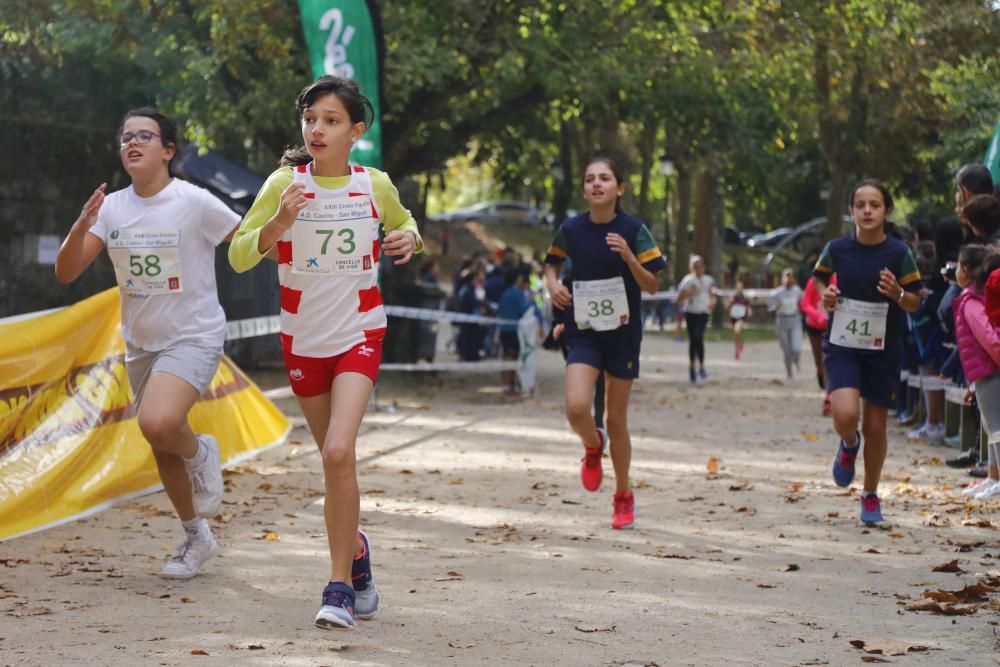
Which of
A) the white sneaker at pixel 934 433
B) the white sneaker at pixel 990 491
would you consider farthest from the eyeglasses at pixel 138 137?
the white sneaker at pixel 934 433

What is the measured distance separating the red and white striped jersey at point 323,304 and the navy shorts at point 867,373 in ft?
11.9

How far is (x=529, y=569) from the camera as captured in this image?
7.58 meters

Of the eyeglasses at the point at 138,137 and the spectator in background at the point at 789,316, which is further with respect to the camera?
the spectator in background at the point at 789,316

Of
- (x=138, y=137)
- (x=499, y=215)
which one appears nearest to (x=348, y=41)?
(x=138, y=137)

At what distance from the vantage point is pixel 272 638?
19.3 feet

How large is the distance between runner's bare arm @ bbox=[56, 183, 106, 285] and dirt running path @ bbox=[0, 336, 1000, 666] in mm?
1387

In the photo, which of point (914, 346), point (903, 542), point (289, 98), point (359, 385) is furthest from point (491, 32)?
point (359, 385)

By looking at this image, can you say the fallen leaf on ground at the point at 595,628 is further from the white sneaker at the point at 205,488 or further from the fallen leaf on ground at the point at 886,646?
the white sneaker at the point at 205,488

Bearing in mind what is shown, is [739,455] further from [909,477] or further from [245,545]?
[245,545]

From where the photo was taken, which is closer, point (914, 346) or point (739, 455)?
point (739, 455)

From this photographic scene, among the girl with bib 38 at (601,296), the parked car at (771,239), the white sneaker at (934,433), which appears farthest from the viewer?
the parked car at (771,239)

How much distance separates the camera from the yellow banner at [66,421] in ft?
28.5

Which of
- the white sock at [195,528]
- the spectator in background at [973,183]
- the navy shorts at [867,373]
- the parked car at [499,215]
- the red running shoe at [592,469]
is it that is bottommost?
the white sock at [195,528]

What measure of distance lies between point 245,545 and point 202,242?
1.85 metres
